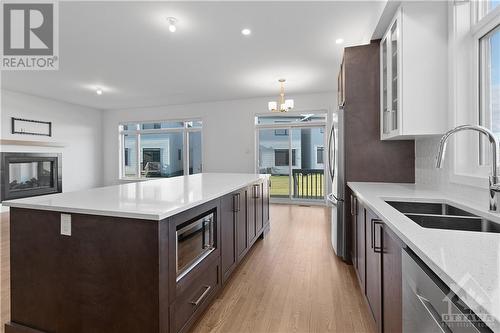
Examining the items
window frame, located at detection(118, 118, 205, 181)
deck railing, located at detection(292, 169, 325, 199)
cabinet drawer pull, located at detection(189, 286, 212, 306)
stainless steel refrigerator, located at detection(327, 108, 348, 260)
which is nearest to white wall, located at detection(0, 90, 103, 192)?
window frame, located at detection(118, 118, 205, 181)

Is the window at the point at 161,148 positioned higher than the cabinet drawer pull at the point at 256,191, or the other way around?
the window at the point at 161,148

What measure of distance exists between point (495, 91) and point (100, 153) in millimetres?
9131

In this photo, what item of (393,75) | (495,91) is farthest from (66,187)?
(495,91)

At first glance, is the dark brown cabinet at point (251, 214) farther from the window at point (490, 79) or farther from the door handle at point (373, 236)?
the window at point (490, 79)

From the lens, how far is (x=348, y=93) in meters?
2.72

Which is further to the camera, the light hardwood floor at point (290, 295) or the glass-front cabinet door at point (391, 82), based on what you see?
the glass-front cabinet door at point (391, 82)

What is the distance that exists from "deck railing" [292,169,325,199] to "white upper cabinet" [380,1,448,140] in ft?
14.3

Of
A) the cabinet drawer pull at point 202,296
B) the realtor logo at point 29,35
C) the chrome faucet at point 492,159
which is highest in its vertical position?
the realtor logo at point 29,35

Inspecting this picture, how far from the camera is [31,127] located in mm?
5984

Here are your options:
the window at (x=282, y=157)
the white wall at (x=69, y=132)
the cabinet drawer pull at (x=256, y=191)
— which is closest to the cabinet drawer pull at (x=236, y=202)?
the cabinet drawer pull at (x=256, y=191)

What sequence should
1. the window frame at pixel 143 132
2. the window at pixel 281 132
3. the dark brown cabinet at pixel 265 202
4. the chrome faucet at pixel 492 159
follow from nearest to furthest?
1. the chrome faucet at pixel 492 159
2. the dark brown cabinet at pixel 265 202
3. the window at pixel 281 132
4. the window frame at pixel 143 132

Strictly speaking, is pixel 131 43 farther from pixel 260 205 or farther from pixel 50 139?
pixel 50 139

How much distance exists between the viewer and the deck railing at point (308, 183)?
6371 mm

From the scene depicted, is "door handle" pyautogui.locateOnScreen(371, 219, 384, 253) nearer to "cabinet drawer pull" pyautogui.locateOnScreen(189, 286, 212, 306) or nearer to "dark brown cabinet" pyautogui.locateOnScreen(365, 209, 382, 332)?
"dark brown cabinet" pyautogui.locateOnScreen(365, 209, 382, 332)
